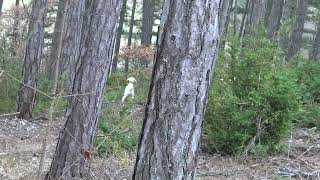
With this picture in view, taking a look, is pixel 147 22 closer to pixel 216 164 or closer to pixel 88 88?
pixel 216 164

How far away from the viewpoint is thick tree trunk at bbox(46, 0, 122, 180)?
5457 mm

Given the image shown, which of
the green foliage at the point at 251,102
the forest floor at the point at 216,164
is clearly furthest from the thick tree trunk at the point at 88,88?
the green foliage at the point at 251,102

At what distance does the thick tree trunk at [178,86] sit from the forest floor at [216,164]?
2589 millimetres

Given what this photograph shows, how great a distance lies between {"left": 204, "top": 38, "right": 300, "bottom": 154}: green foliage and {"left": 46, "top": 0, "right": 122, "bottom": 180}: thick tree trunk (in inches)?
101

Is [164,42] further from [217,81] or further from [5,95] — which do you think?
[5,95]

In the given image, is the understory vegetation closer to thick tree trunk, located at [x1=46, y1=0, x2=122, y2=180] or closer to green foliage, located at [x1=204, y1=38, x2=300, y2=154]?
green foliage, located at [x1=204, y1=38, x2=300, y2=154]

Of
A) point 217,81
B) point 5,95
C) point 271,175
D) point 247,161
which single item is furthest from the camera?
point 5,95

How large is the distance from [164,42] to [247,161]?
4489 mm

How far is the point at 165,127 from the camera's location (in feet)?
10.1

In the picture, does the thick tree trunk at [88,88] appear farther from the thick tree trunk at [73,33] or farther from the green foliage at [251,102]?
the thick tree trunk at [73,33]

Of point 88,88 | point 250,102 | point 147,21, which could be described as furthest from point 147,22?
point 88,88

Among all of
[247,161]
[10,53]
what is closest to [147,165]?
[247,161]

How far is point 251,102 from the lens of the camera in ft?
24.6

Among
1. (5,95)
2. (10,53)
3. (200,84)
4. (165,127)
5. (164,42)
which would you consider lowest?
(5,95)
